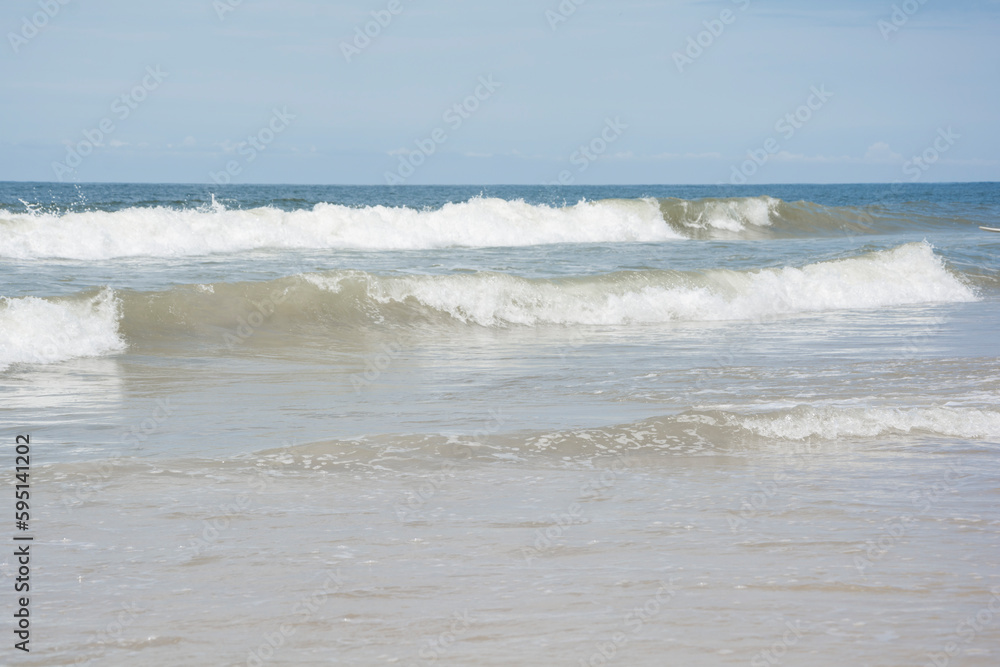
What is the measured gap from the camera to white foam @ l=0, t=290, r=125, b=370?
31.2ft

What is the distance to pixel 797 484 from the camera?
16.4ft

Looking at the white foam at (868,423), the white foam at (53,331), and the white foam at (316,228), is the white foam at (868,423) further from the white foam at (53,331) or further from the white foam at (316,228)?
the white foam at (316,228)

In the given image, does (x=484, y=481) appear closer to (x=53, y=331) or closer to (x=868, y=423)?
(x=868, y=423)

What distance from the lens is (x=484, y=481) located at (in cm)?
510

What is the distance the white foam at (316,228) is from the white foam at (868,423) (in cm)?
1610

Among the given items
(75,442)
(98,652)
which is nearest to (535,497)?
→ (98,652)

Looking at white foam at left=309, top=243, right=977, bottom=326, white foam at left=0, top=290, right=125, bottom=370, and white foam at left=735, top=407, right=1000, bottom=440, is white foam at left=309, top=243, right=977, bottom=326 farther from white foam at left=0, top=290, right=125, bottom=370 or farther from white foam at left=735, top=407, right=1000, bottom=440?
white foam at left=735, top=407, right=1000, bottom=440

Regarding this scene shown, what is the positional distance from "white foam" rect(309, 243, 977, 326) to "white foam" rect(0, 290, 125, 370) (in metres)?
3.25

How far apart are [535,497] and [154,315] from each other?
310 inches

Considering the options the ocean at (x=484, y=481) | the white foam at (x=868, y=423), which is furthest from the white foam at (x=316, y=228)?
the white foam at (x=868, y=423)

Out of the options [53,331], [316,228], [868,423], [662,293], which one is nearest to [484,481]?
[868,423]

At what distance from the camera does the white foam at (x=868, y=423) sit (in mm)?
6078

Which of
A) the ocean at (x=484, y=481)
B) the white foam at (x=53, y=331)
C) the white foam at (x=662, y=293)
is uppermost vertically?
the white foam at (x=662, y=293)

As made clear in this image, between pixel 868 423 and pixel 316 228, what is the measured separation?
19.0 metres
